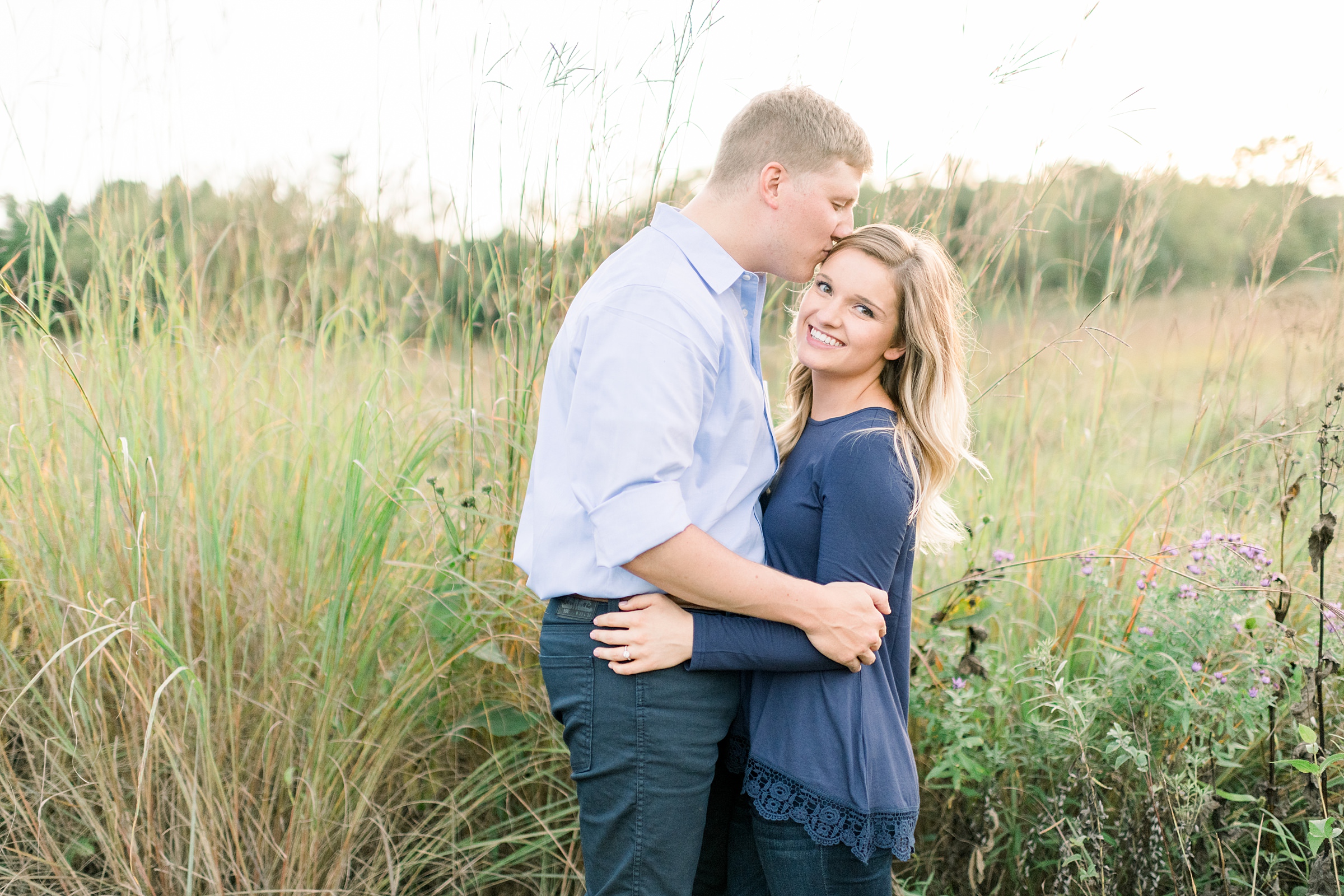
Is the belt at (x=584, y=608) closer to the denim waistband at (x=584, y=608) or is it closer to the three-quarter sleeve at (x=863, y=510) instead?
the denim waistband at (x=584, y=608)

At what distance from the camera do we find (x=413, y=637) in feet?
7.71

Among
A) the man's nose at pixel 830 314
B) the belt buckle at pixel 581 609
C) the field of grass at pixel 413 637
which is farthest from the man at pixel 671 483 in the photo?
the field of grass at pixel 413 637

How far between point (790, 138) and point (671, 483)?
734 mm

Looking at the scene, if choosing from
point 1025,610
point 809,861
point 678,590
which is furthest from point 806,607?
point 1025,610

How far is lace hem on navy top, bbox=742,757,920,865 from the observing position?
160cm

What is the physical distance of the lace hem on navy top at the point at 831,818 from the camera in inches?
62.8

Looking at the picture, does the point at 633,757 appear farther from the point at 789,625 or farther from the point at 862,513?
the point at 862,513

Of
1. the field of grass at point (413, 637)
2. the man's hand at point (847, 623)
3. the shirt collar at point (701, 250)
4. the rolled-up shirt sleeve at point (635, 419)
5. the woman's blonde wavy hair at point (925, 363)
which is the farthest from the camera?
the field of grass at point (413, 637)

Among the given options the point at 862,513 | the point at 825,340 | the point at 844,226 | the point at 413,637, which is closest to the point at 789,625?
the point at 862,513

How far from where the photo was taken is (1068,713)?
6.64 ft

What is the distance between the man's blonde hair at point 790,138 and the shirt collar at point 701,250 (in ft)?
0.44

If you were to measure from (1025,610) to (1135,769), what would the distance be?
2.03 ft

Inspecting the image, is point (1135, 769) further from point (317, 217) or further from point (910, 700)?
point (317, 217)

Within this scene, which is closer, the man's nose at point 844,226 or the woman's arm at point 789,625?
the woman's arm at point 789,625
